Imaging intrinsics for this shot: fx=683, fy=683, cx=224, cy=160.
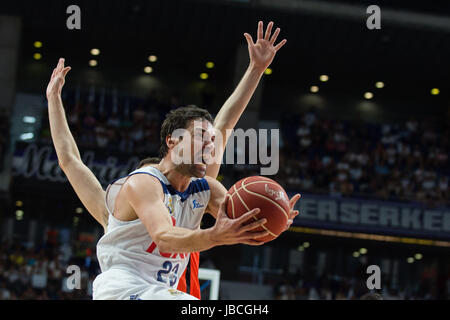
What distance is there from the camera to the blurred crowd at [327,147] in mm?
22938

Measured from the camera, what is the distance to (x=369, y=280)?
22.1m

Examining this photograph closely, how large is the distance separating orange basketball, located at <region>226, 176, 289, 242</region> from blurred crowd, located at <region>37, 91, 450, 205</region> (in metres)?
17.8

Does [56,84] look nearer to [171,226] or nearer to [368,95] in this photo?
[171,226]

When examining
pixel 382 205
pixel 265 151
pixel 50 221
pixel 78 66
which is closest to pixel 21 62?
pixel 78 66

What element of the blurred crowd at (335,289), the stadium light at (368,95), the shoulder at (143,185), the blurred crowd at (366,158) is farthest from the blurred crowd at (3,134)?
the shoulder at (143,185)

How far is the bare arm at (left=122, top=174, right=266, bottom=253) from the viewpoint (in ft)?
11.5

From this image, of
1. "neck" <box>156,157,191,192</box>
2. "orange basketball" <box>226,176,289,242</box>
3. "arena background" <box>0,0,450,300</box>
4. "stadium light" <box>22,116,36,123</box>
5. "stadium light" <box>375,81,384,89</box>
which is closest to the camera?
"orange basketball" <box>226,176,289,242</box>

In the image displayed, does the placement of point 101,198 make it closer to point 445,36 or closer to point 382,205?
point 382,205

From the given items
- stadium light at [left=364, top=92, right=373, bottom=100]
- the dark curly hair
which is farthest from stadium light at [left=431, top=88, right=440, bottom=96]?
the dark curly hair

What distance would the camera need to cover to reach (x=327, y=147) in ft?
83.4

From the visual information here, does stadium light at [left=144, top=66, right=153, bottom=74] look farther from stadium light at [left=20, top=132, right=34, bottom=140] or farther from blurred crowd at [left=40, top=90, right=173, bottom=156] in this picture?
stadium light at [left=20, top=132, right=34, bottom=140]

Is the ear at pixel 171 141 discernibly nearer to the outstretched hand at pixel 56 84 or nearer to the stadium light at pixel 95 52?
the outstretched hand at pixel 56 84

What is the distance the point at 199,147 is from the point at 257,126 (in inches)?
769

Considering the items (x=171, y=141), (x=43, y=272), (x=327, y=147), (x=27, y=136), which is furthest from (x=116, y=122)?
(x=171, y=141)
